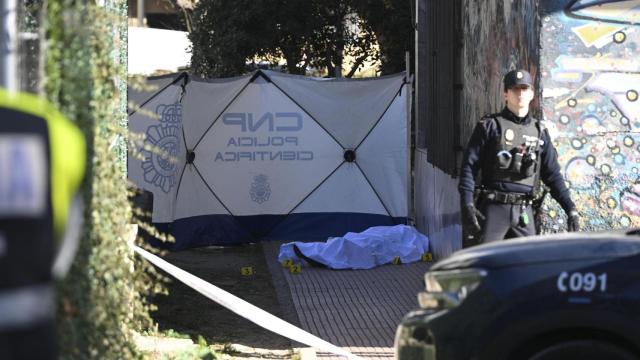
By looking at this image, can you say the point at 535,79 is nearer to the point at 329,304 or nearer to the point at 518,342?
the point at 329,304

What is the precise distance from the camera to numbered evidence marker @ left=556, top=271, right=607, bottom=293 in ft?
17.1

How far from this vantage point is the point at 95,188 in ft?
19.7

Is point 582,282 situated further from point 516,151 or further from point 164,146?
point 164,146

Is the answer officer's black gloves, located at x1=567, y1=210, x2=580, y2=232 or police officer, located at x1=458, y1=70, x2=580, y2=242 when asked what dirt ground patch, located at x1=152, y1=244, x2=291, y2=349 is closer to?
police officer, located at x1=458, y1=70, x2=580, y2=242

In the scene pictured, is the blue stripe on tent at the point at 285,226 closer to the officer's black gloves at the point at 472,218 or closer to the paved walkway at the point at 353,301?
the paved walkway at the point at 353,301

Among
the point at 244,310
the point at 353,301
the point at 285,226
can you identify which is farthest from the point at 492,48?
the point at 285,226

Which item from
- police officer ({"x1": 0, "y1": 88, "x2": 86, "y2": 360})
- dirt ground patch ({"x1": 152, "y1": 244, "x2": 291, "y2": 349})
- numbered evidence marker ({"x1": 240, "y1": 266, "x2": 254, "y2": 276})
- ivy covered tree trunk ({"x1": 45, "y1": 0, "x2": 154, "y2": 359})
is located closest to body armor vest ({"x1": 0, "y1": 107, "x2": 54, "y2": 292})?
police officer ({"x1": 0, "y1": 88, "x2": 86, "y2": 360})

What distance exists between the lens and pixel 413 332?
5.74 metres

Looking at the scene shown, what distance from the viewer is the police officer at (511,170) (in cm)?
838

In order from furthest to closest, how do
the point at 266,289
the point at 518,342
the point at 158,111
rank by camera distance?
1. the point at 158,111
2. the point at 266,289
3. the point at 518,342

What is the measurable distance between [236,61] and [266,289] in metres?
11.6

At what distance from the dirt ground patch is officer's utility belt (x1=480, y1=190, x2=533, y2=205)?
2.16m

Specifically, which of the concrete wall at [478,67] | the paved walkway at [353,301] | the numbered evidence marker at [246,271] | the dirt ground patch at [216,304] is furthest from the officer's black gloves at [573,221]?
the numbered evidence marker at [246,271]

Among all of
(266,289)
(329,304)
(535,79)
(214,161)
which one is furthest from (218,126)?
(535,79)
